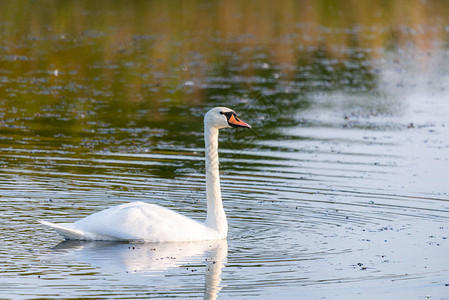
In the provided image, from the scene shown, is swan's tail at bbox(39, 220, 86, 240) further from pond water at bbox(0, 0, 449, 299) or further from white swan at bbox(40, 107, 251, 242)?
pond water at bbox(0, 0, 449, 299)

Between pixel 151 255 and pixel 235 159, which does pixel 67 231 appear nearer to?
pixel 151 255

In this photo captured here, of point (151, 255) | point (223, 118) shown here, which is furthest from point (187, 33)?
point (151, 255)

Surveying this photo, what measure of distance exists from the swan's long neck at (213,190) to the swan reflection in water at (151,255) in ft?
0.76

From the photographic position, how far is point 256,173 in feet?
50.3

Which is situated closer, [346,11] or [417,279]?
[417,279]

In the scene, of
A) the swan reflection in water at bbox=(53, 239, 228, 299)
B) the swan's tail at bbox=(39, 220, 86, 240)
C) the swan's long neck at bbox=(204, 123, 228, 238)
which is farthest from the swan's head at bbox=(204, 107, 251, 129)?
the swan's tail at bbox=(39, 220, 86, 240)

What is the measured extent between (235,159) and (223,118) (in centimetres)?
478

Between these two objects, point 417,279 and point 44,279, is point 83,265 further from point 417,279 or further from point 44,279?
point 417,279

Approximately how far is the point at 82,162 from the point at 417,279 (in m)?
7.34

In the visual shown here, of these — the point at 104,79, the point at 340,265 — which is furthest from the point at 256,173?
the point at 104,79

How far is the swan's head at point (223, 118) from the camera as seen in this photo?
11.9 m

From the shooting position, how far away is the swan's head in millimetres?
11875

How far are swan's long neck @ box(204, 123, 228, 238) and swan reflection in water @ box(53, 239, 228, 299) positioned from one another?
233mm

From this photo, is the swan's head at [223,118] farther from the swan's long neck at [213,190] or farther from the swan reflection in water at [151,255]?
A: the swan reflection in water at [151,255]
